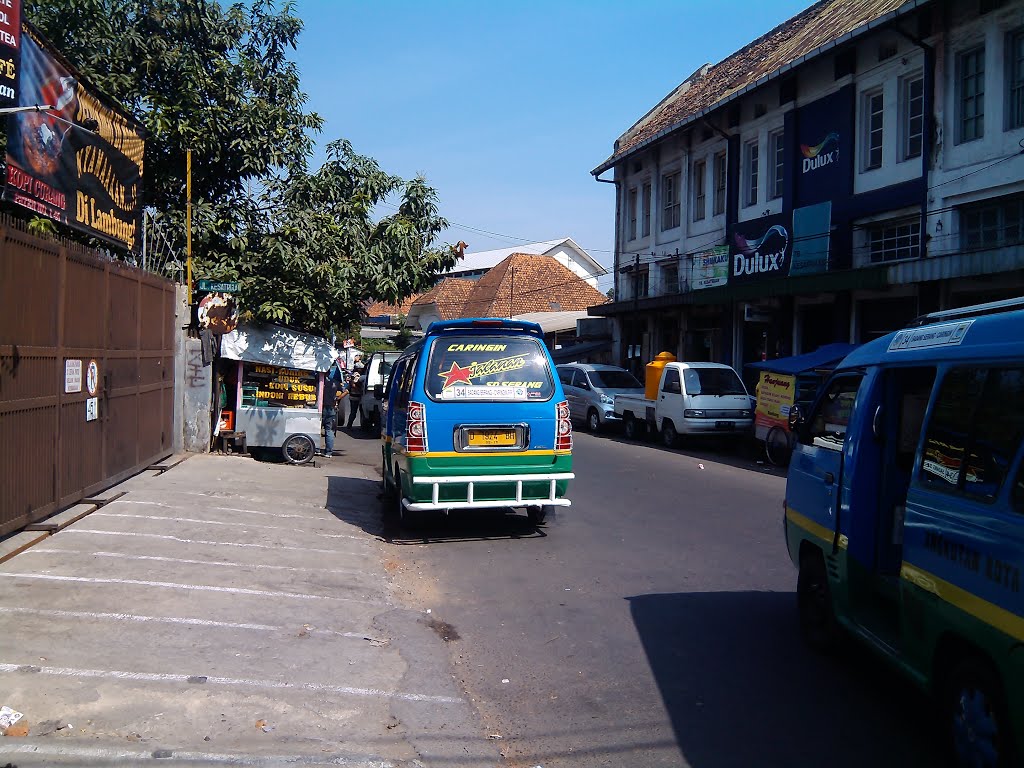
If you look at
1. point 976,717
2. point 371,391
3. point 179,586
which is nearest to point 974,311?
point 976,717

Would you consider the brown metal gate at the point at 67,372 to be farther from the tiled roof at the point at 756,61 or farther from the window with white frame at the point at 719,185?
the window with white frame at the point at 719,185

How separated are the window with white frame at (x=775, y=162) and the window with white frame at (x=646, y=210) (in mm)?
7852

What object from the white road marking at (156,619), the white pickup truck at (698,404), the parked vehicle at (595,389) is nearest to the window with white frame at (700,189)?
the parked vehicle at (595,389)

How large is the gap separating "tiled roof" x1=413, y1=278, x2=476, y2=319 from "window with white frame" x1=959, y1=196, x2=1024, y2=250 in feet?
121

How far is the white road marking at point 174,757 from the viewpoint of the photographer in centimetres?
379

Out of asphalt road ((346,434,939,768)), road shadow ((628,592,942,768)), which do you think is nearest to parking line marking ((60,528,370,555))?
asphalt road ((346,434,939,768))

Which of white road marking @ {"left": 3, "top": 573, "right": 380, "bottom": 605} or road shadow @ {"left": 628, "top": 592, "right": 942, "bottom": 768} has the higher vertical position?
white road marking @ {"left": 3, "top": 573, "right": 380, "bottom": 605}

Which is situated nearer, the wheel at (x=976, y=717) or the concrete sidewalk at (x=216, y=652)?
Answer: the wheel at (x=976, y=717)

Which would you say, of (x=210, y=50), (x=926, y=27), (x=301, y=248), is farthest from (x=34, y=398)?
(x=926, y=27)

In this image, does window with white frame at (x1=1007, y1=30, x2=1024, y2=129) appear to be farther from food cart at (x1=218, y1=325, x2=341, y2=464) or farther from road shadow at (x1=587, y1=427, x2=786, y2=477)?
food cart at (x1=218, y1=325, x2=341, y2=464)

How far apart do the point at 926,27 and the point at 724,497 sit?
12.4 m

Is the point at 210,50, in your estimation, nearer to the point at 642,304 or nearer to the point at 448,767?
the point at 448,767

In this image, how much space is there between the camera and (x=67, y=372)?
802cm

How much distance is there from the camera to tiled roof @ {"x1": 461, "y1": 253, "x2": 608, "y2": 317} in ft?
155
